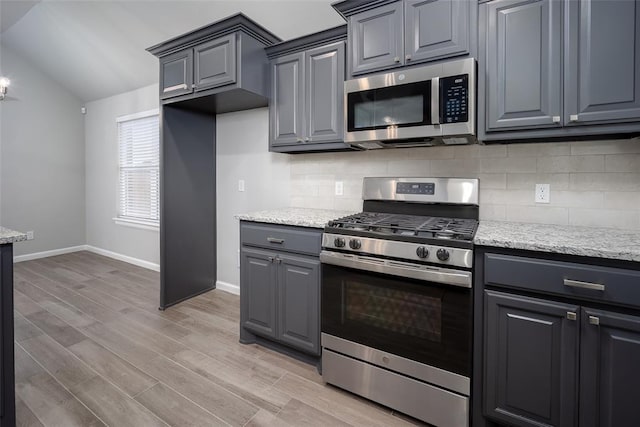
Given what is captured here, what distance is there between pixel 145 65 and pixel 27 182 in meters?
2.75

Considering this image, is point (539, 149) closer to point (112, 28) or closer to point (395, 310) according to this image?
point (395, 310)

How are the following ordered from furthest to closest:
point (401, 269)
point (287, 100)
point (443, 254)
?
point (287, 100)
point (401, 269)
point (443, 254)

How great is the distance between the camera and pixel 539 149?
1.95 metres

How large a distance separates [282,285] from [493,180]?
1.54m

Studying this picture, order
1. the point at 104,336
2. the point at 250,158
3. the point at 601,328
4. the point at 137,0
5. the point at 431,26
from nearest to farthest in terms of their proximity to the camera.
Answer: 1. the point at 601,328
2. the point at 431,26
3. the point at 104,336
4. the point at 137,0
5. the point at 250,158

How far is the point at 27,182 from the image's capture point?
15.6 feet

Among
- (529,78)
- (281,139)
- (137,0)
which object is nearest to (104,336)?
(281,139)

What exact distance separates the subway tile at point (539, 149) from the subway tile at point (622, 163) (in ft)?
0.63

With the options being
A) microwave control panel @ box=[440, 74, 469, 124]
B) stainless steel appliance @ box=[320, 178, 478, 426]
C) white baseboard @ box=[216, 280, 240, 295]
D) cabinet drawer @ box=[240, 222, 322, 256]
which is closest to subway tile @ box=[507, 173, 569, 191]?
stainless steel appliance @ box=[320, 178, 478, 426]

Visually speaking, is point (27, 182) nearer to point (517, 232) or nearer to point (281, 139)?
point (281, 139)

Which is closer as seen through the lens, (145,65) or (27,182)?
(145,65)

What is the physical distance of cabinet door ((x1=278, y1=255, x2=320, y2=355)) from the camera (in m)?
2.06

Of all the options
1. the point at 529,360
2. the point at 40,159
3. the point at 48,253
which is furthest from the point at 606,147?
the point at 48,253

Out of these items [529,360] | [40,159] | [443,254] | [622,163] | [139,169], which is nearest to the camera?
[529,360]
